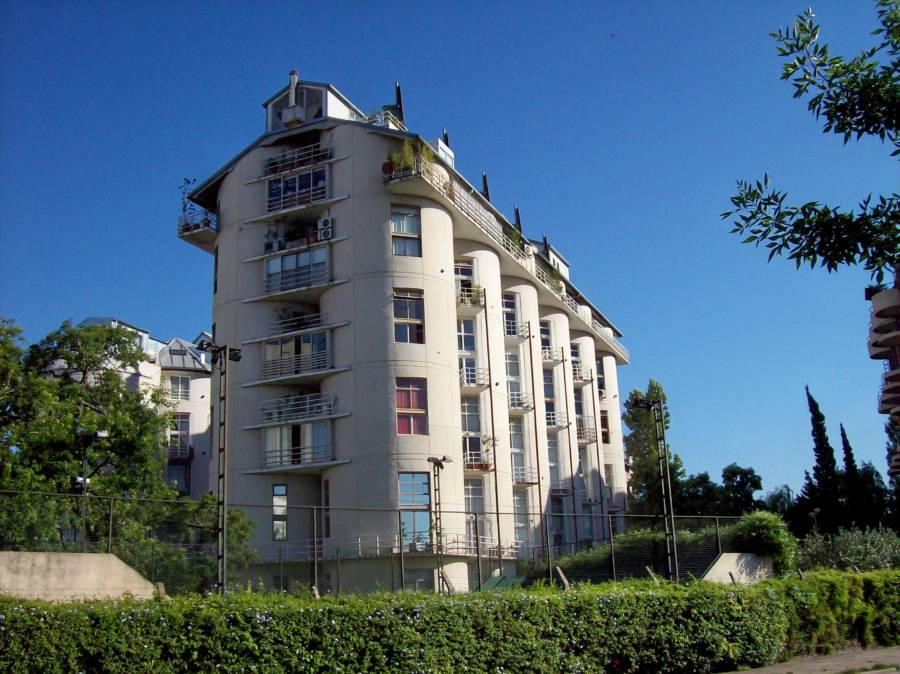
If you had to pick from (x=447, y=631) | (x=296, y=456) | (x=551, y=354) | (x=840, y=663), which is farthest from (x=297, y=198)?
(x=840, y=663)

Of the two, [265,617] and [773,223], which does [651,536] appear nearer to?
[265,617]

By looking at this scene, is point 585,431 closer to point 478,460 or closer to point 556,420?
point 556,420

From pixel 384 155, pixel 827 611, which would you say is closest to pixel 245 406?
pixel 384 155

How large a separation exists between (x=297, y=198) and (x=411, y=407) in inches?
530

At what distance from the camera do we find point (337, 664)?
1681 cm

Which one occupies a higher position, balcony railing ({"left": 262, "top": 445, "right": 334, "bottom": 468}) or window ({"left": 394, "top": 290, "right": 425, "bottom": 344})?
window ({"left": 394, "top": 290, "right": 425, "bottom": 344})

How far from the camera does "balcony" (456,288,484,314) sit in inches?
1986

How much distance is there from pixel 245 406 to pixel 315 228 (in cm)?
1005

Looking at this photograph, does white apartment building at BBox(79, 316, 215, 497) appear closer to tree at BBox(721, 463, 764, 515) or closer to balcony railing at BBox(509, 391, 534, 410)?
balcony railing at BBox(509, 391, 534, 410)

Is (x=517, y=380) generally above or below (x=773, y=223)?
above

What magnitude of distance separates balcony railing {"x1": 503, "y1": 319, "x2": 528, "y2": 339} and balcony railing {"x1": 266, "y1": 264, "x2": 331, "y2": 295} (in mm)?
13351

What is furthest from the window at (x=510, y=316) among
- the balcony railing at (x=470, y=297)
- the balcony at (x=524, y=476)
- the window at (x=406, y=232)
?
the window at (x=406, y=232)

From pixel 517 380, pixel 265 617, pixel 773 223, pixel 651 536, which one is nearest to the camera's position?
pixel 773 223

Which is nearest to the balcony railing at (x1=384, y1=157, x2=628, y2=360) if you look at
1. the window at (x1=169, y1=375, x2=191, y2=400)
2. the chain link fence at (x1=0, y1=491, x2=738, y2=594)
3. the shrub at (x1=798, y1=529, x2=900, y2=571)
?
the chain link fence at (x1=0, y1=491, x2=738, y2=594)
